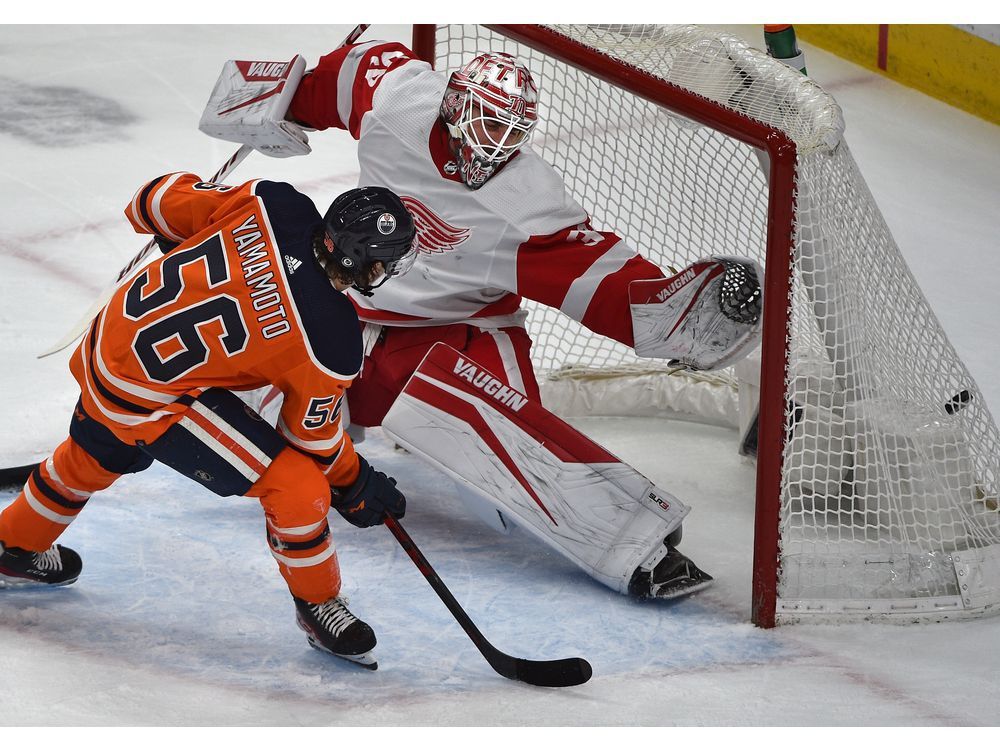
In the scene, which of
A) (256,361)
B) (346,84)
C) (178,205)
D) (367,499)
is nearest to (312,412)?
(256,361)

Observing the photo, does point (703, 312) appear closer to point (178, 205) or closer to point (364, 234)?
point (364, 234)

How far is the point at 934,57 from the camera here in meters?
5.78

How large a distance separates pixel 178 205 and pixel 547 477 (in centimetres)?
90

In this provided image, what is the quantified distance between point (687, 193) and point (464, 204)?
0.85 metres

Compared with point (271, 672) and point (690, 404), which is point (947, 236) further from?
point (271, 672)

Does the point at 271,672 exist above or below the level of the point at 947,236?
below

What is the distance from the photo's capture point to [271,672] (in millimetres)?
2695

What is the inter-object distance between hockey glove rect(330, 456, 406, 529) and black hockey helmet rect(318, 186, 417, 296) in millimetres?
406

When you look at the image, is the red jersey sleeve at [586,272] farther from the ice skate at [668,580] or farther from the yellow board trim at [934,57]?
the yellow board trim at [934,57]

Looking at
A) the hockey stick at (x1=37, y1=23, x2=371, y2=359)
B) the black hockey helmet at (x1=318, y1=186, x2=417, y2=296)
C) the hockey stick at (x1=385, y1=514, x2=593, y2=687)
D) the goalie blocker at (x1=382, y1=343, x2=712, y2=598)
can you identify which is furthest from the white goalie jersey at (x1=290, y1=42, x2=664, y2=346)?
the hockey stick at (x1=385, y1=514, x2=593, y2=687)

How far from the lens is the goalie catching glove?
2924mm

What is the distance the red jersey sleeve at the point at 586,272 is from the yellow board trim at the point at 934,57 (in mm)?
2977

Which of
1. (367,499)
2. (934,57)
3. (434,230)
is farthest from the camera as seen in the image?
Result: (934,57)
